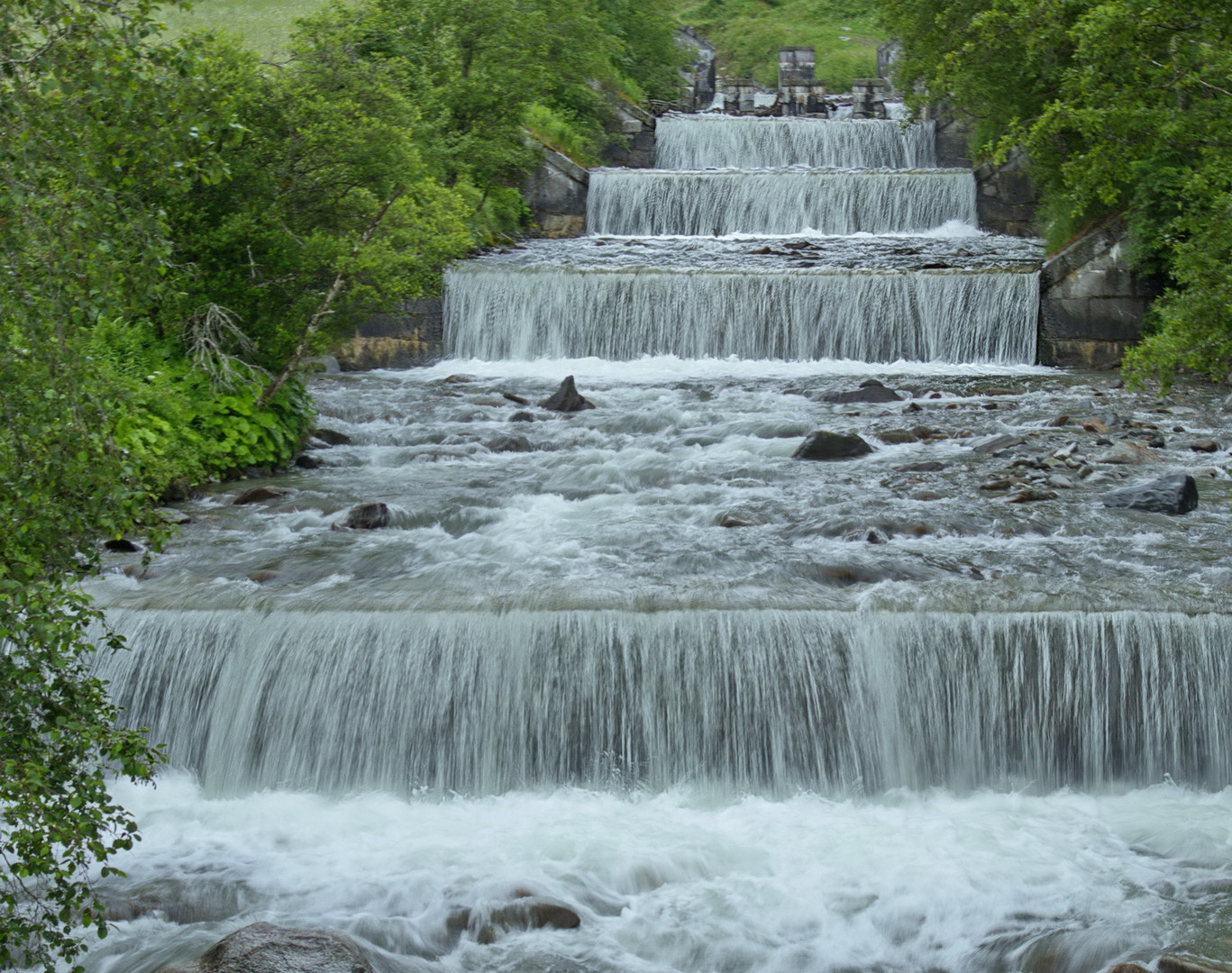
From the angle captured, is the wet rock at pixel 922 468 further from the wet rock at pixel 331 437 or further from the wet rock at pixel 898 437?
the wet rock at pixel 331 437

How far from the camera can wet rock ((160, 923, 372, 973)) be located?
623 centimetres

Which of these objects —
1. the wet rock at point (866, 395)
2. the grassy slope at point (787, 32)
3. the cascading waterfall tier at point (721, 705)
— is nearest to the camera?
the cascading waterfall tier at point (721, 705)

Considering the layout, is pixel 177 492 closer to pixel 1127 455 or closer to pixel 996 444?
pixel 996 444

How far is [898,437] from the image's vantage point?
16.7m

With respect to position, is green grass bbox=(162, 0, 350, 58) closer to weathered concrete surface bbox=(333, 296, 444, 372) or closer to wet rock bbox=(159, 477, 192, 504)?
weathered concrete surface bbox=(333, 296, 444, 372)

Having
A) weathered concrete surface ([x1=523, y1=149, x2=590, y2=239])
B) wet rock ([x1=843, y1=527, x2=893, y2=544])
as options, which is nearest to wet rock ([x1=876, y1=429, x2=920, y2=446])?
wet rock ([x1=843, y1=527, x2=893, y2=544])

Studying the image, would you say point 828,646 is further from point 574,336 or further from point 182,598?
point 574,336

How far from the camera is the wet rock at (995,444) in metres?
15.8

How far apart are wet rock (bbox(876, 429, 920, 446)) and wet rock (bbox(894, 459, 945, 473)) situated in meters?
1.43

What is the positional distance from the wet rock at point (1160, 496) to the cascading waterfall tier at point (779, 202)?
18903mm

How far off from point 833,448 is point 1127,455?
357 centimetres

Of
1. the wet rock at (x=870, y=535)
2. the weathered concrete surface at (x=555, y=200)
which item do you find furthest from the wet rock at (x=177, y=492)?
the weathered concrete surface at (x=555, y=200)

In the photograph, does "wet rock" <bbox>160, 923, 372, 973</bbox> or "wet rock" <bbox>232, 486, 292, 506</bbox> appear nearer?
"wet rock" <bbox>160, 923, 372, 973</bbox>

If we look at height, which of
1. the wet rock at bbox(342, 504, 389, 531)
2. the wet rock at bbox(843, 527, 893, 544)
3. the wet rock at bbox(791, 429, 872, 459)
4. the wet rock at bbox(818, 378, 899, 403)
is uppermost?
the wet rock at bbox(818, 378, 899, 403)
